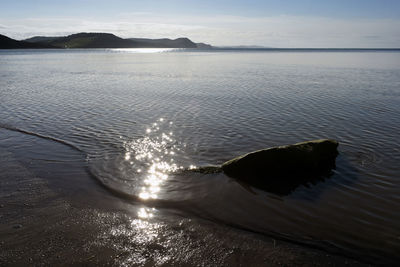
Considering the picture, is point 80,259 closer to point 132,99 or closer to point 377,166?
point 377,166

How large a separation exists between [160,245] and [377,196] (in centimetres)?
770

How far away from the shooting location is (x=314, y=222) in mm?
8922

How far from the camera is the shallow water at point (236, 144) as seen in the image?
9.05m

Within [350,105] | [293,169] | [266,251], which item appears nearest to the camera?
[266,251]

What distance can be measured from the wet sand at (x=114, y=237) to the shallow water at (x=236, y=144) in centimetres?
55

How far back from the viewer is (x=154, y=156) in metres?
14.0

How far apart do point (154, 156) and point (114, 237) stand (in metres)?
6.27

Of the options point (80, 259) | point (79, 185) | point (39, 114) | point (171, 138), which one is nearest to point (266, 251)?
point (80, 259)

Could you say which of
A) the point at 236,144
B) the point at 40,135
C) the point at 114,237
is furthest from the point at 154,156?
the point at 40,135

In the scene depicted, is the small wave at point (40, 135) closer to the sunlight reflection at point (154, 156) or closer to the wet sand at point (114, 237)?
the sunlight reflection at point (154, 156)

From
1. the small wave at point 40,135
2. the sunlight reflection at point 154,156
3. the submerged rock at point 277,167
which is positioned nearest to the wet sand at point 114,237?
the sunlight reflection at point 154,156

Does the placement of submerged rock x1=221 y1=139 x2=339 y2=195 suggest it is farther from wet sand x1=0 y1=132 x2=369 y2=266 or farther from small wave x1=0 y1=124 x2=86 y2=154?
small wave x1=0 y1=124 x2=86 y2=154

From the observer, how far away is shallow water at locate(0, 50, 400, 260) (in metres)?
9.05

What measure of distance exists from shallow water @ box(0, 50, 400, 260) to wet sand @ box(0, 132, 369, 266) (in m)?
0.55
